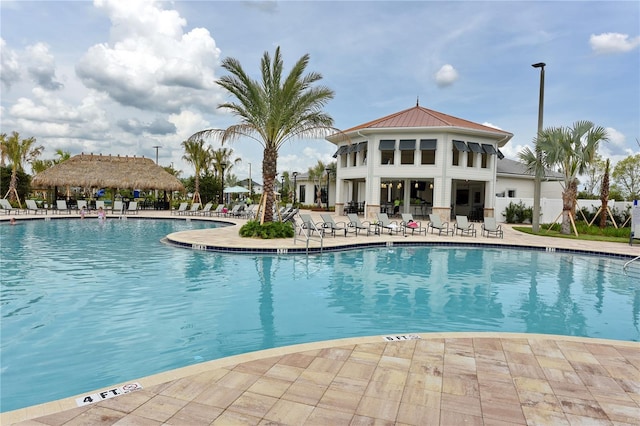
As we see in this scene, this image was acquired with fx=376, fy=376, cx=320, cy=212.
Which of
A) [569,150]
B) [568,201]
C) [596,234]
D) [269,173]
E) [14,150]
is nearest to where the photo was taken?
[269,173]

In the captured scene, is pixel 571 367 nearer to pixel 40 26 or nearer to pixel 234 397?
pixel 234 397

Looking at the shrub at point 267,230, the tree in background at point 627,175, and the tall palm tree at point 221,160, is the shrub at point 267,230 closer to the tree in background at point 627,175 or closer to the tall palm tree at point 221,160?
the tall palm tree at point 221,160

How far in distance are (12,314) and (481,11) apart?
1911 cm

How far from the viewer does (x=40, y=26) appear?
13.4m

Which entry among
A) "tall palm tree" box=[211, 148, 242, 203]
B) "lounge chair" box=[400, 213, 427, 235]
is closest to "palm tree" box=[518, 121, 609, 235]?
"lounge chair" box=[400, 213, 427, 235]

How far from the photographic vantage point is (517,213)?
24.7 metres

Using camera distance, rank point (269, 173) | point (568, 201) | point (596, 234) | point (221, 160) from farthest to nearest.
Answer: point (221, 160)
point (596, 234)
point (568, 201)
point (269, 173)

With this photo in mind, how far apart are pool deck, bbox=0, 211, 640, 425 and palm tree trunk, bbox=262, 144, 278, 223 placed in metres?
11.2

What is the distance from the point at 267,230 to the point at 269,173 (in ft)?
7.61

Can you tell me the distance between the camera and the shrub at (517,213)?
80.4 feet

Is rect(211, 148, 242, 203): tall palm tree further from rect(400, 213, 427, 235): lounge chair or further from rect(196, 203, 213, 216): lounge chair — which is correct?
rect(400, 213, 427, 235): lounge chair

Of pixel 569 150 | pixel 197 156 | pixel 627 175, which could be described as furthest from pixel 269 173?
pixel 627 175

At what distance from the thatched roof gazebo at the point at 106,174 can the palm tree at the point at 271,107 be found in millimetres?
18879

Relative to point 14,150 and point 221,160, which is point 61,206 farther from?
point 221,160
